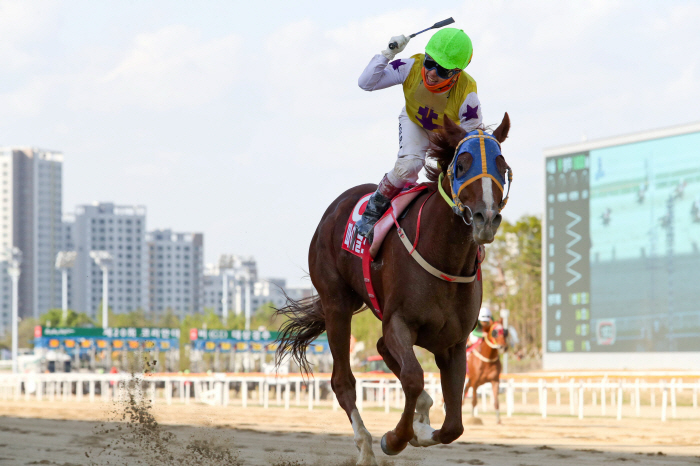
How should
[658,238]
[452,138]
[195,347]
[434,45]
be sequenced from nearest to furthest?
[452,138] → [434,45] → [658,238] → [195,347]

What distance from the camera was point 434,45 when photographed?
5.05 metres

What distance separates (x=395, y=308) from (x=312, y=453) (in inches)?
145

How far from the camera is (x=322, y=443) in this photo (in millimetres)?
9344

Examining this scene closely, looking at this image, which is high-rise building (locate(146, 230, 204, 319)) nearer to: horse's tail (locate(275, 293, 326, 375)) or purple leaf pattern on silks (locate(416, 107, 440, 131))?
horse's tail (locate(275, 293, 326, 375))

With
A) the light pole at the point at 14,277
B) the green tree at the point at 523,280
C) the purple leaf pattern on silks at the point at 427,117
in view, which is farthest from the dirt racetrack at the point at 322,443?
the light pole at the point at 14,277

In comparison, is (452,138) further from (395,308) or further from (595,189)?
(595,189)

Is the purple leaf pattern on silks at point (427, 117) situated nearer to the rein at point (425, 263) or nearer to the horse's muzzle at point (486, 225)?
the rein at point (425, 263)

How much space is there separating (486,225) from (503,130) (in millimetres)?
769

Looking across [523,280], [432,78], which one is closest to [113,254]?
[523,280]

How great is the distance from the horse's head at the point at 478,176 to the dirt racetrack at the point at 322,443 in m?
2.82

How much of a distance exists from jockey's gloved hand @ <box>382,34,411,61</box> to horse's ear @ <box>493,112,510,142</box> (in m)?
0.95

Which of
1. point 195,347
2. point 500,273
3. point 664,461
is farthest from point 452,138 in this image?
point 500,273

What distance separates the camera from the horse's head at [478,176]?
4.22m

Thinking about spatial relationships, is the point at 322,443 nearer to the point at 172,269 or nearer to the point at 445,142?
the point at 445,142
